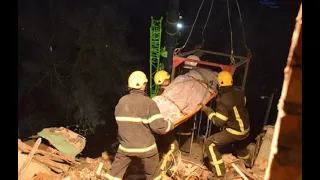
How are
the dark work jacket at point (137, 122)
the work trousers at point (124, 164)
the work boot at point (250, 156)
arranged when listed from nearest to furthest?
1. the dark work jacket at point (137, 122)
2. the work trousers at point (124, 164)
3. the work boot at point (250, 156)

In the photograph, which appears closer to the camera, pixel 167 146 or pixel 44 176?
pixel 44 176

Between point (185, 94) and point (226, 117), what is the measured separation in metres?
0.92

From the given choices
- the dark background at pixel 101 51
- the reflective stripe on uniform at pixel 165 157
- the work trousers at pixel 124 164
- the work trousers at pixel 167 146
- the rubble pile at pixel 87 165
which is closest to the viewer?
the work trousers at pixel 124 164

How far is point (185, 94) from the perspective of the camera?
5.59 meters

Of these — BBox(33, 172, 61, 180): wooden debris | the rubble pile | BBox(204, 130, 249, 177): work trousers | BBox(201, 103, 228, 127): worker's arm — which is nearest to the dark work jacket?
BBox(201, 103, 228, 127): worker's arm

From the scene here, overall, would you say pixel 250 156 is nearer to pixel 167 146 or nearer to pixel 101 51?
pixel 167 146

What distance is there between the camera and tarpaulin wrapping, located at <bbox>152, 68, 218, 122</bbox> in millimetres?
5348

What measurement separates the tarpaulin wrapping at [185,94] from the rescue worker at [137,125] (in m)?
0.59

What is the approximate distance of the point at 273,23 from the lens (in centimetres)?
1091

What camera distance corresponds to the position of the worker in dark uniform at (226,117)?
532 cm

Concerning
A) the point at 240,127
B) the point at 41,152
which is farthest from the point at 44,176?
the point at 240,127

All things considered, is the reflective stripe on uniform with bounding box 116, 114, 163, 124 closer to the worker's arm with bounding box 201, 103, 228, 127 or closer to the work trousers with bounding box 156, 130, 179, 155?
the worker's arm with bounding box 201, 103, 228, 127

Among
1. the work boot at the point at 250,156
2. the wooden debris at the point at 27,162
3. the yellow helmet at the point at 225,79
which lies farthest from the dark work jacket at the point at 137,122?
the work boot at the point at 250,156

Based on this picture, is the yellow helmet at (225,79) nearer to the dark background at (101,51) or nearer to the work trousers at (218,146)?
the work trousers at (218,146)
